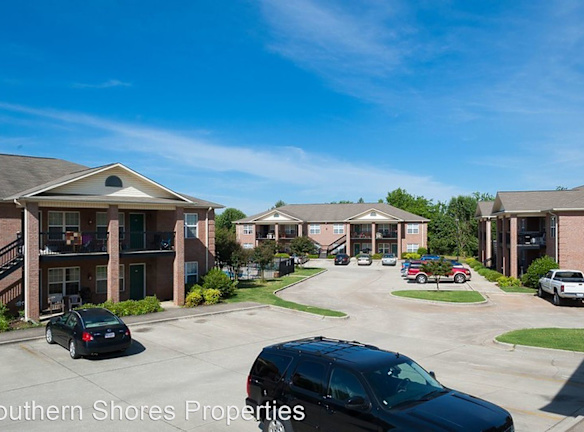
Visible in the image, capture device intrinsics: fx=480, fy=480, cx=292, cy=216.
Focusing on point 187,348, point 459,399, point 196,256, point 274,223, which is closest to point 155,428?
point 459,399

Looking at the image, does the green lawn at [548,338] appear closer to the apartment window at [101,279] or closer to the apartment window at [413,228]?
the apartment window at [101,279]

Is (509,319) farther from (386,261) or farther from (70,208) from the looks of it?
(386,261)

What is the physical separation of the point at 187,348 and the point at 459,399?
→ 11236 mm

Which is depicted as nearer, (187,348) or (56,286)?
(187,348)


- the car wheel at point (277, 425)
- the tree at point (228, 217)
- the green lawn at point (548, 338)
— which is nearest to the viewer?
the car wheel at point (277, 425)

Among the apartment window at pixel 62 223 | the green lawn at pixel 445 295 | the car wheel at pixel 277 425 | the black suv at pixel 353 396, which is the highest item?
the apartment window at pixel 62 223

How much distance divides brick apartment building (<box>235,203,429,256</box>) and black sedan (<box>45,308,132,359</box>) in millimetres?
47497

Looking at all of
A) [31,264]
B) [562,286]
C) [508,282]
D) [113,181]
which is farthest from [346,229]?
[31,264]

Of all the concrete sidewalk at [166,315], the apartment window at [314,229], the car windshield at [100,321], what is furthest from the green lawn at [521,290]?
the apartment window at [314,229]

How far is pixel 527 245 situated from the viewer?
37.2m

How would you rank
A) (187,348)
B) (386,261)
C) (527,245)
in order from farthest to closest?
(386,261), (527,245), (187,348)

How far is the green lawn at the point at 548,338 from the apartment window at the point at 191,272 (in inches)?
681

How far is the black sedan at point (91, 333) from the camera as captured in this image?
47.7 ft

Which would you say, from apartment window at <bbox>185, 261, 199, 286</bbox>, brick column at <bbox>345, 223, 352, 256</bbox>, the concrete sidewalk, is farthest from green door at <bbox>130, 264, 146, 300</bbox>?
brick column at <bbox>345, 223, 352, 256</bbox>
